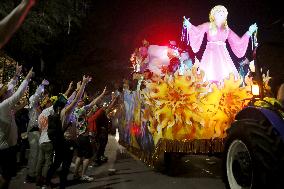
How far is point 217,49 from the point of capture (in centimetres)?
1126

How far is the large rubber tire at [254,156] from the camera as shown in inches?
172

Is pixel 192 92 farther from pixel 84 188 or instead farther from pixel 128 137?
pixel 128 137

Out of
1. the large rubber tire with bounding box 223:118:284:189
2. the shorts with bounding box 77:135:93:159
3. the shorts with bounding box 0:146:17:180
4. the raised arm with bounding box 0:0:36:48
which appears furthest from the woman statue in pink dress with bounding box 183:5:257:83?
the raised arm with bounding box 0:0:36:48

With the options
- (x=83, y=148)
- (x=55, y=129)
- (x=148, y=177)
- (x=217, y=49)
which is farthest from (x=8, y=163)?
(x=217, y=49)

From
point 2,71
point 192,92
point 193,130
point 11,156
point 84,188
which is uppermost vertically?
point 2,71

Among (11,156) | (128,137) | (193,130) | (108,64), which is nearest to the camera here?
(11,156)

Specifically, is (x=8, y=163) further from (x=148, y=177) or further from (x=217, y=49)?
(x=217, y=49)

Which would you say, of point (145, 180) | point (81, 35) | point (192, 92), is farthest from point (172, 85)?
point (81, 35)

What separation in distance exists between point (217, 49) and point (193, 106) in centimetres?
298

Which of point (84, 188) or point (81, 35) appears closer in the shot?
point (84, 188)

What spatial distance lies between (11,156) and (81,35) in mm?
→ 20413

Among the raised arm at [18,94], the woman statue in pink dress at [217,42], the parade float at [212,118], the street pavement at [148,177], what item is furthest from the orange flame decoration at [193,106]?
the raised arm at [18,94]

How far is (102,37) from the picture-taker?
1049 inches

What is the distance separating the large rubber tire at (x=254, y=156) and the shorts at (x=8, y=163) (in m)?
2.86
